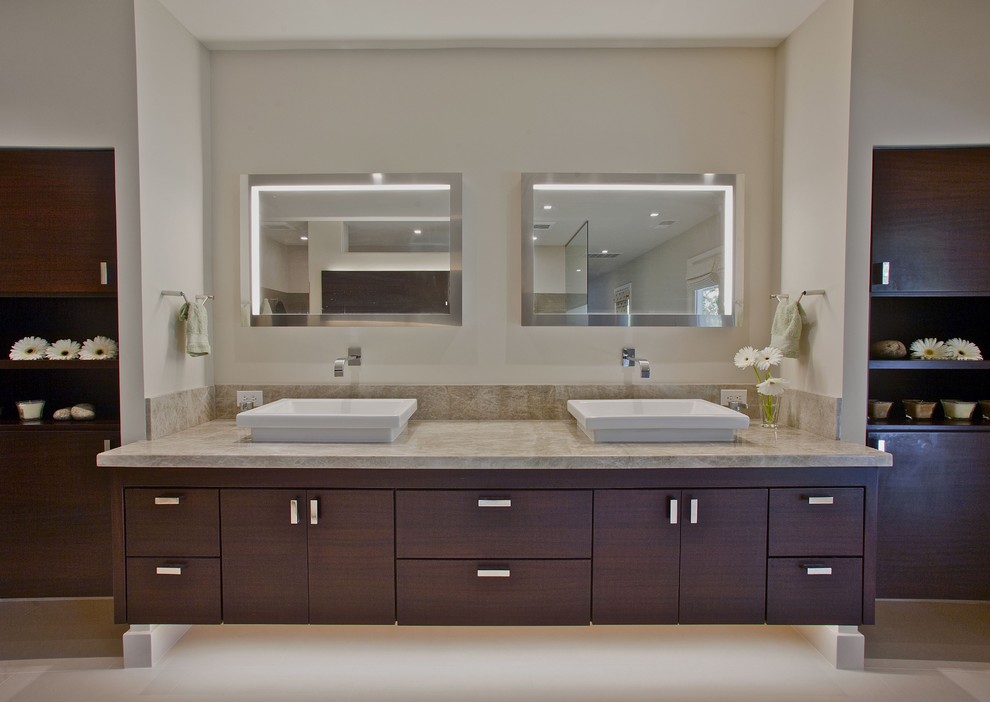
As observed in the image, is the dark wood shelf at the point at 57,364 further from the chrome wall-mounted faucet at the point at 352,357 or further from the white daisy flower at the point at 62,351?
the chrome wall-mounted faucet at the point at 352,357

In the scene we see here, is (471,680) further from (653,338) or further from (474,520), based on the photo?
(653,338)

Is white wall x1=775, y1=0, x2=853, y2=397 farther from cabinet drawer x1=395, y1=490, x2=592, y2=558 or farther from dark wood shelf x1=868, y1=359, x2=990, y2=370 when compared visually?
cabinet drawer x1=395, y1=490, x2=592, y2=558

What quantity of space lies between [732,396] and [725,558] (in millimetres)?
847

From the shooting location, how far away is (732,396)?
89.7 inches

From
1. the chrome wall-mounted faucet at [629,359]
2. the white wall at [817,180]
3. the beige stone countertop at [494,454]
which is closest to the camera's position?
the beige stone countertop at [494,454]

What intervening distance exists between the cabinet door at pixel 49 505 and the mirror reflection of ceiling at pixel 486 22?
1.91m

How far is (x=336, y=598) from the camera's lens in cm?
170

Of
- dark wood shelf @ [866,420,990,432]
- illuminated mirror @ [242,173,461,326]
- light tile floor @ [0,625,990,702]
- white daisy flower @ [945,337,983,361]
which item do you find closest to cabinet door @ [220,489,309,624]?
light tile floor @ [0,625,990,702]

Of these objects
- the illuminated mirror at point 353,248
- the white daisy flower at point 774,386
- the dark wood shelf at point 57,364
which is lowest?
the white daisy flower at point 774,386

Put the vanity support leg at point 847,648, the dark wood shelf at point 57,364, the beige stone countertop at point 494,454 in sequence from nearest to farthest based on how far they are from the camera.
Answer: the beige stone countertop at point 494,454
the vanity support leg at point 847,648
the dark wood shelf at point 57,364

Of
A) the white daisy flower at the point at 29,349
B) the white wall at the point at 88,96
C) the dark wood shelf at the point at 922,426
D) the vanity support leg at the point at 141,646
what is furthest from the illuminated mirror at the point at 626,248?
the white daisy flower at the point at 29,349

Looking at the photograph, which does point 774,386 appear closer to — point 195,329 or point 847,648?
point 847,648

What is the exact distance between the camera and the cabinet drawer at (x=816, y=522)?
170cm

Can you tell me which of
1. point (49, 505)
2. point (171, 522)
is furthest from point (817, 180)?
point (49, 505)
